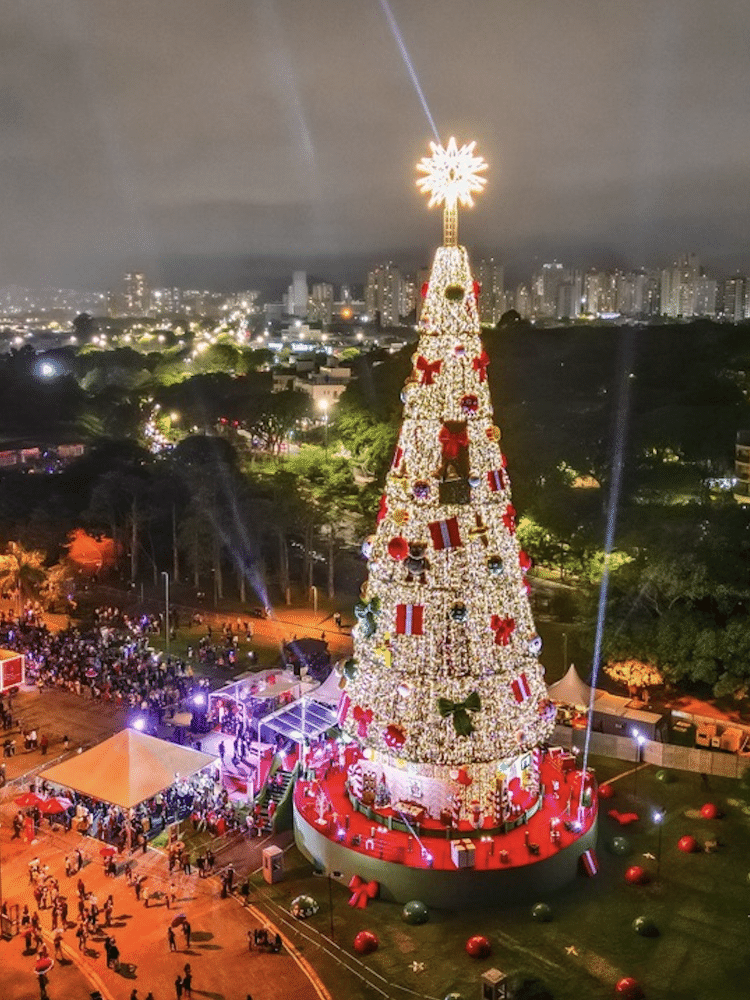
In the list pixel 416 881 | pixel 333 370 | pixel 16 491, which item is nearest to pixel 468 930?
pixel 416 881

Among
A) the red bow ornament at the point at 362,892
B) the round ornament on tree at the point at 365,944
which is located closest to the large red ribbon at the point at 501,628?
the red bow ornament at the point at 362,892

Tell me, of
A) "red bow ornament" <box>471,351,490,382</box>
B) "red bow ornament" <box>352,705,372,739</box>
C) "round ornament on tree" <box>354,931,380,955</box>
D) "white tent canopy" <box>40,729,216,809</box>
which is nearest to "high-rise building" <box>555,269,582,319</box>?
"red bow ornament" <box>471,351,490,382</box>

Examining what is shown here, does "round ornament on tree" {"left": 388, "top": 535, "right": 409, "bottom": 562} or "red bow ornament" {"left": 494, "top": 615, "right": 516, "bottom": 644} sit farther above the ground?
"round ornament on tree" {"left": 388, "top": 535, "right": 409, "bottom": 562}

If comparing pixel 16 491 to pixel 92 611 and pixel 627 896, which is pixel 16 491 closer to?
pixel 92 611

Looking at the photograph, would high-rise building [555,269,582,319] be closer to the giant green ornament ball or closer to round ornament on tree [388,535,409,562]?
round ornament on tree [388,535,409,562]

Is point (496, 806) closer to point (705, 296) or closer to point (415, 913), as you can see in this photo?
point (415, 913)
